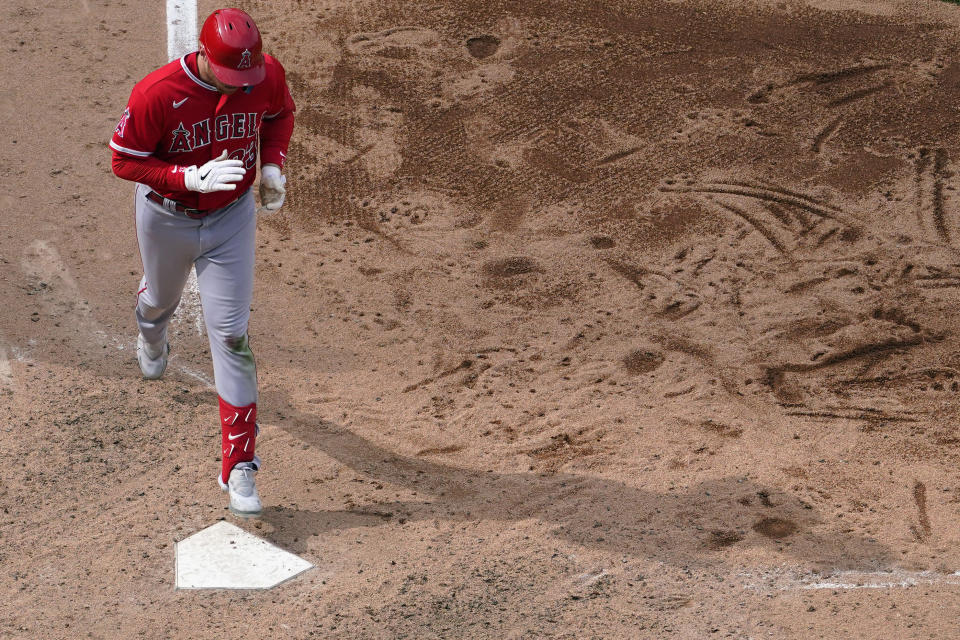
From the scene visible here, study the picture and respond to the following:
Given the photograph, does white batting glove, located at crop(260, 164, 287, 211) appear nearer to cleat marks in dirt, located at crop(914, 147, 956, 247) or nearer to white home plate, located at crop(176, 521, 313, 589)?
white home plate, located at crop(176, 521, 313, 589)

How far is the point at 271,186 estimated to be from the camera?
4.89 metres

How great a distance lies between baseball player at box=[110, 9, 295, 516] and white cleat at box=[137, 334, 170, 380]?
1.67 feet

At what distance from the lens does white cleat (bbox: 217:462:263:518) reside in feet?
15.6

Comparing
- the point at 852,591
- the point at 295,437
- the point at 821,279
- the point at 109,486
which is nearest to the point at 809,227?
the point at 821,279

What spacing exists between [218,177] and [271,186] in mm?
622

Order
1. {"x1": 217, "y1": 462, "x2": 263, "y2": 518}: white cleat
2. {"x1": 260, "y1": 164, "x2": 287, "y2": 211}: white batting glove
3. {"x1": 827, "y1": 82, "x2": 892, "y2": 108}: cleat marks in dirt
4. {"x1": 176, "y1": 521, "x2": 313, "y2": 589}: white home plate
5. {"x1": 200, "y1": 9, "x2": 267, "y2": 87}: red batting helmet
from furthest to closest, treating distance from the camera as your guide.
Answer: {"x1": 827, "y1": 82, "x2": 892, "y2": 108}: cleat marks in dirt
{"x1": 260, "y1": 164, "x2": 287, "y2": 211}: white batting glove
{"x1": 217, "y1": 462, "x2": 263, "y2": 518}: white cleat
{"x1": 176, "y1": 521, "x2": 313, "y2": 589}: white home plate
{"x1": 200, "y1": 9, "x2": 267, "y2": 87}: red batting helmet

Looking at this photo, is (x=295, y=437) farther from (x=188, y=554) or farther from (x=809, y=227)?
(x=809, y=227)

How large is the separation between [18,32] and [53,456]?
17.7 ft

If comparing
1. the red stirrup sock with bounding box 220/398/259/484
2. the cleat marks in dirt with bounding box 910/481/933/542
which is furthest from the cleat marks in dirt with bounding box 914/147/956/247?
the red stirrup sock with bounding box 220/398/259/484

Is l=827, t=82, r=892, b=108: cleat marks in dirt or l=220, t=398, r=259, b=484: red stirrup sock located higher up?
l=827, t=82, r=892, b=108: cleat marks in dirt

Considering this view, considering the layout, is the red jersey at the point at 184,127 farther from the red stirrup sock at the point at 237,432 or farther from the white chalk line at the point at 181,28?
the white chalk line at the point at 181,28

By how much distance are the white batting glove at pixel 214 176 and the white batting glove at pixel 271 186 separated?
54 centimetres

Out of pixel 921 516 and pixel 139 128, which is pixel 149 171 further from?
pixel 921 516

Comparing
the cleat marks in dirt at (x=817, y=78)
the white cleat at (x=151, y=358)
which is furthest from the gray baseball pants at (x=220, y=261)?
the cleat marks in dirt at (x=817, y=78)
